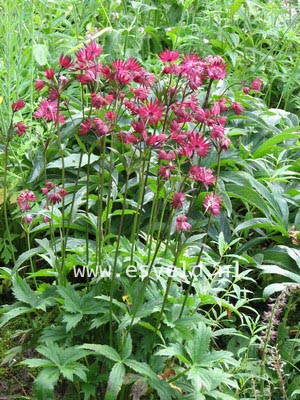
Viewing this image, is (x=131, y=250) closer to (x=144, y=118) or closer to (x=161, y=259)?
(x=161, y=259)

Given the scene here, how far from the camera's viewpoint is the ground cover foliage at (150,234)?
2.06 meters

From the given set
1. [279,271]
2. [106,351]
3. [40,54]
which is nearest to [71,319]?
[106,351]

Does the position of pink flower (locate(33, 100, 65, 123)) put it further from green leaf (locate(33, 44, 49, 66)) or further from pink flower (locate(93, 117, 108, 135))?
green leaf (locate(33, 44, 49, 66))

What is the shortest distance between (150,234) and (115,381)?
1.73 feet

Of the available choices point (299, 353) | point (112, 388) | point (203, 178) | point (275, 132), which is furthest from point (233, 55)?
point (112, 388)

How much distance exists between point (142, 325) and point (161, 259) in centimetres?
23

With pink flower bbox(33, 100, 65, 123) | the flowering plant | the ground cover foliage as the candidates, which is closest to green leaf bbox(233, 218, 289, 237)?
the ground cover foliage

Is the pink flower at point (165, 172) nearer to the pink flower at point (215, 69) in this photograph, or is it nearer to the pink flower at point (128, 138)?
the pink flower at point (128, 138)

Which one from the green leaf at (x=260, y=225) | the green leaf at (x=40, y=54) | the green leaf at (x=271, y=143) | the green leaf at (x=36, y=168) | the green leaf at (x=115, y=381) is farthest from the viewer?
the green leaf at (x=271, y=143)

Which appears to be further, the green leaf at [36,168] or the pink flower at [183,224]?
the green leaf at [36,168]

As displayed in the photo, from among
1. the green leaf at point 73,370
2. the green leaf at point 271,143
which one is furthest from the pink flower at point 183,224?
the green leaf at point 271,143

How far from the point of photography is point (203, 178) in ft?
6.47

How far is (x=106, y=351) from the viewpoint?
2062mm

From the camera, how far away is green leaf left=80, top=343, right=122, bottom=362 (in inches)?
80.4
